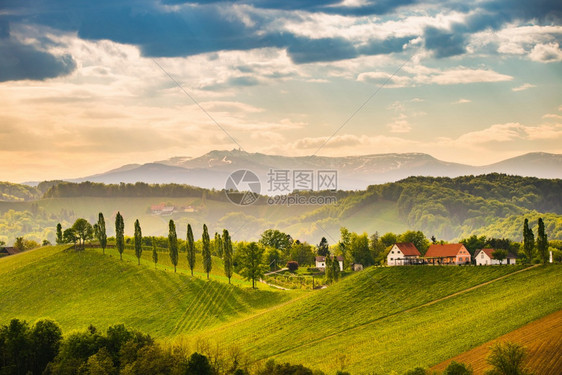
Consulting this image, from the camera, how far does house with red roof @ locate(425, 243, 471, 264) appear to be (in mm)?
108562

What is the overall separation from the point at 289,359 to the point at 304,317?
742 inches

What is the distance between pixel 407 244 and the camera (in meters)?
115

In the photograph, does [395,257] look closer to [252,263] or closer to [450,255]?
[450,255]

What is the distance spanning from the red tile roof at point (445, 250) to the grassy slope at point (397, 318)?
1400 centimetres

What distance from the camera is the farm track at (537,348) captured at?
5491cm

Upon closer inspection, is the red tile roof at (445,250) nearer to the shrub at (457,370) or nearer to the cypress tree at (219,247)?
the shrub at (457,370)

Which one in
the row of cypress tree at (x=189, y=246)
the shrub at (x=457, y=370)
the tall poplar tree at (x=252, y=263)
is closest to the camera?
the shrub at (x=457, y=370)

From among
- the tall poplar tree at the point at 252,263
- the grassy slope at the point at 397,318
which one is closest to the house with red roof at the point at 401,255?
the grassy slope at the point at 397,318

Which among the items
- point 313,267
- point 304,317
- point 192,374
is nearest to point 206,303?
point 304,317

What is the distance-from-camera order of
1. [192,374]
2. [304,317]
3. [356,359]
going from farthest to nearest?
1. [304,317]
2. [356,359]
3. [192,374]

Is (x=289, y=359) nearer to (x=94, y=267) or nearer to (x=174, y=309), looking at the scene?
(x=174, y=309)

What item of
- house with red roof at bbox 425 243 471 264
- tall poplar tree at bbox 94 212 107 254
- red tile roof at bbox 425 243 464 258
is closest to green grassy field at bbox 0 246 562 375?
tall poplar tree at bbox 94 212 107 254

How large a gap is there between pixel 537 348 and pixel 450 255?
51487 millimetres

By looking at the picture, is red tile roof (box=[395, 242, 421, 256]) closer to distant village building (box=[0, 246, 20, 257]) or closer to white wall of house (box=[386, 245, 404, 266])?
white wall of house (box=[386, 245, 404, 266])
